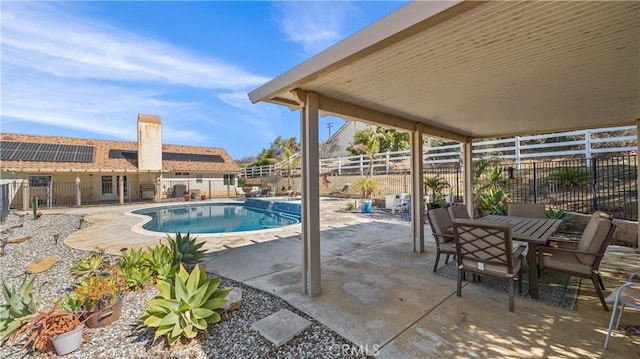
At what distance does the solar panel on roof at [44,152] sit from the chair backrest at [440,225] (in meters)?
21.9

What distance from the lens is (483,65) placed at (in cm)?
A: 273

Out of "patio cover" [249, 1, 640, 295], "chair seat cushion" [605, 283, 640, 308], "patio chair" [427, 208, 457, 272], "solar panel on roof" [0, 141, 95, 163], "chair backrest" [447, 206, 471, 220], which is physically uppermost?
"solar panel on roof" [0, 141, 95, 163]

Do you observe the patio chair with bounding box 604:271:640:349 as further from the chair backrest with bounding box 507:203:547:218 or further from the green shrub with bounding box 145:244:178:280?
the green shrub with bounding box 145:244:178:280

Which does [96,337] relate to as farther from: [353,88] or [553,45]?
[553,45]

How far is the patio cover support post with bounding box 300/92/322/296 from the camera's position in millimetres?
3506

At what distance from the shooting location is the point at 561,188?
8281 mm

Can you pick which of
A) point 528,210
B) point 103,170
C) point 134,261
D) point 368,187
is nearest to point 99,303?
point 134,261

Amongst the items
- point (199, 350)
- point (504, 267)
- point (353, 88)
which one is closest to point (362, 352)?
point (199, 350)

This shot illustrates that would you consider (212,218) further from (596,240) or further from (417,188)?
(596,240)

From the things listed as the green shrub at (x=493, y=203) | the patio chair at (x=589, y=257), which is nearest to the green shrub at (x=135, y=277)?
the patio chair at (x=589, y=257)

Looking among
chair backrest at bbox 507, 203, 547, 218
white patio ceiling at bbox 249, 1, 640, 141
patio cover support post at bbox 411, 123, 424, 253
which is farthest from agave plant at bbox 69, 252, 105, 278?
chair backrest at bbox 507, 203, 547, 218

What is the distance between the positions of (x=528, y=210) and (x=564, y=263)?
8.23ft

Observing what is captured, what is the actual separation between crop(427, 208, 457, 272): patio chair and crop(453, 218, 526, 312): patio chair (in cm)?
59

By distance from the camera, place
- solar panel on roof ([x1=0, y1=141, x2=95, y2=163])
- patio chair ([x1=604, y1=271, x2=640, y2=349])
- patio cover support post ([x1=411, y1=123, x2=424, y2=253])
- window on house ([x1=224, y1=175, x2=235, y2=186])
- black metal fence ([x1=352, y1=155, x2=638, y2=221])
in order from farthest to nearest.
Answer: window on house ([x1=224, y1=175, x2=235, y2=186])
solar panel on roof ([x1=0, y1=141, x2=95, y2=163])
black metal fence ([x1=352, y1=155, x2=638, y2=221])
patio cover support post ([x1=411, y1=123, x2=424, y2=253])
patio chair ([x1=604, y1=271, x2=640, y2=349])
